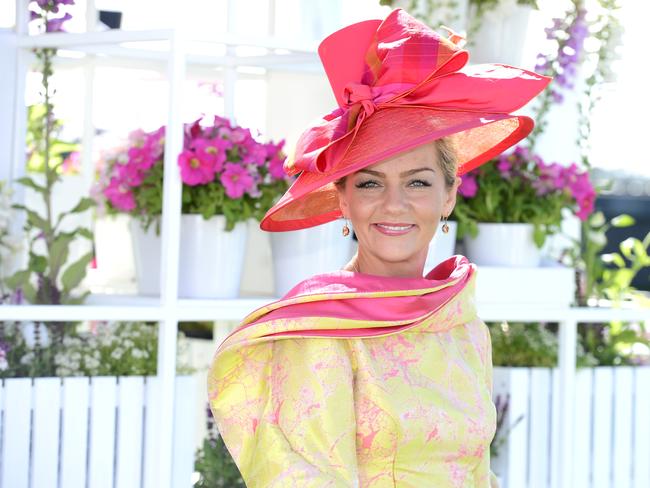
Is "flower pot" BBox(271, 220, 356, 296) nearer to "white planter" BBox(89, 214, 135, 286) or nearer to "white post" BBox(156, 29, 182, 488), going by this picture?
"white post" BBox(156, 29, 182, 488)

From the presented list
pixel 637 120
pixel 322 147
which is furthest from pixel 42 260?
pixel 637 120

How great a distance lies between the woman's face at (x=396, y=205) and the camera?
2.07 metres

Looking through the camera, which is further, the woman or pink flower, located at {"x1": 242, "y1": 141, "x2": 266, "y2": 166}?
pink flower, located at {"x1": 242, "y1": 141, "x2": 266, "y2": 166}

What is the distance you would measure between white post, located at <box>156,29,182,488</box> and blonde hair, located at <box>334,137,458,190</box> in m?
1.21

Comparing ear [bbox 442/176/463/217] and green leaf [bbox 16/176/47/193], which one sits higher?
green leaf [bbox 16/176/47/193]

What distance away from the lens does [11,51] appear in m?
3.67

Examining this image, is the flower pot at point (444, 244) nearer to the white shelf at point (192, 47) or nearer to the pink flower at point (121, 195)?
the white shelf at point (192, 47)

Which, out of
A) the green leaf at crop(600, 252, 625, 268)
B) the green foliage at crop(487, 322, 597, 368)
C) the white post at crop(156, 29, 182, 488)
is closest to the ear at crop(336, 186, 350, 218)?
the white post at crop(156, 29, 182, 488)

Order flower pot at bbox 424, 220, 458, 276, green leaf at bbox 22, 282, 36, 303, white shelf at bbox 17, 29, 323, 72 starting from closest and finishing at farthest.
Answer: white shelf at bbox 17, 29, 323, 72
green leaf at bbox 22, 282, 36, 303
flower pot at bbox 424, 220, 458, 276

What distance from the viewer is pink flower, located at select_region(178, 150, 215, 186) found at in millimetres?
3328

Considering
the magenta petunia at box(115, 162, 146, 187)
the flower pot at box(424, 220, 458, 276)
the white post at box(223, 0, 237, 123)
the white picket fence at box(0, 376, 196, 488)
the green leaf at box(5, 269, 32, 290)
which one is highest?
the white post at box(223, 0, 237, 123)

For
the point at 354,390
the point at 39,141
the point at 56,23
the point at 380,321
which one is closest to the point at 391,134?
the point at 380,321

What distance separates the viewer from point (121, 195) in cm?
355

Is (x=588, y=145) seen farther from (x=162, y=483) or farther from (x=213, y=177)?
(x=162, y=483)
